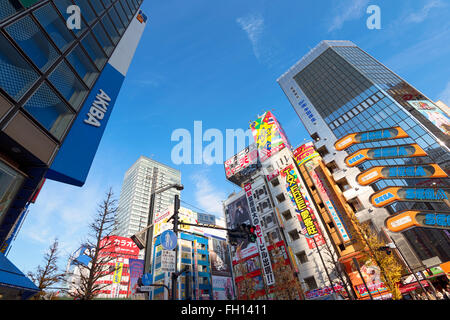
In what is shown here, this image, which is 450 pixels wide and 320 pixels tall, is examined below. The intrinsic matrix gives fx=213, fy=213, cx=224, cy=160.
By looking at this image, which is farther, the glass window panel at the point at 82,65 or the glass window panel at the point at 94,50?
the glass window panel at the point at 94,50

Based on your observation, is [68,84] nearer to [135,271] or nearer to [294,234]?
[294,234]

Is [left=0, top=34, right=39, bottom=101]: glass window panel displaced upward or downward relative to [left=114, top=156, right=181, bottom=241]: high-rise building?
downward

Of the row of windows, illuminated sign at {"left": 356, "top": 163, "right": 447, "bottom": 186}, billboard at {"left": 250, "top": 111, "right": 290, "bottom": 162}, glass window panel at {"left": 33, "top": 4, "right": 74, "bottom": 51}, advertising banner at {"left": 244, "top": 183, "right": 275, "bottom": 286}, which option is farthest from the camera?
billboard at {"left": 250, "top": 111, "right": 290, "bottom": 162}

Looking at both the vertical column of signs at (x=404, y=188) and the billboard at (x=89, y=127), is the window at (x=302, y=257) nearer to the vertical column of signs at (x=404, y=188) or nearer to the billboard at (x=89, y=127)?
the vertical column of signs at (x=404, y=188)

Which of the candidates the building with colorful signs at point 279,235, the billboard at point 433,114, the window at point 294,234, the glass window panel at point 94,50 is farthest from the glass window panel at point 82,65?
the billboard at point 433,114

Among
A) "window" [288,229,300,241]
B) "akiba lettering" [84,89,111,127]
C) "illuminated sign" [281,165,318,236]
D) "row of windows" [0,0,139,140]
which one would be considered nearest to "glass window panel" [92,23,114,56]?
"row of windows" [0,0,139,140]

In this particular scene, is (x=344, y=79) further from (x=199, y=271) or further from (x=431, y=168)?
(x=199, y=271)

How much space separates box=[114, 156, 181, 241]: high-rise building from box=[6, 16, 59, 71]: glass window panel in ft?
308

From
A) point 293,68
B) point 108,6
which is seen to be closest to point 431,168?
point 108,6

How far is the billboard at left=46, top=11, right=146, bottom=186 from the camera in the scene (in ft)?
31.6

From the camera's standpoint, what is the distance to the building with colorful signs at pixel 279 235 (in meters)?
30.5

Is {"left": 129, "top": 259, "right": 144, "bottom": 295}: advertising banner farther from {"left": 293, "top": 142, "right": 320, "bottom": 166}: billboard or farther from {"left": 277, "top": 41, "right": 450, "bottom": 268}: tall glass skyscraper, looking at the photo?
{"left": 277, "top": 41, "right": 450, "bottom": 268}: tall glass skyscraper

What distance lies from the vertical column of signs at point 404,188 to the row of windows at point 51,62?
95.4 ft
